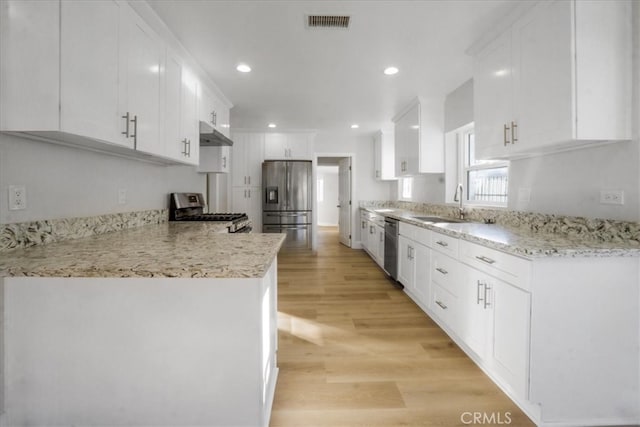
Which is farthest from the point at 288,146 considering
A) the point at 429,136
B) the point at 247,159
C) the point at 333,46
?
the point at 333,46

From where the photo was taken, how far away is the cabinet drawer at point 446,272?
2.19 m

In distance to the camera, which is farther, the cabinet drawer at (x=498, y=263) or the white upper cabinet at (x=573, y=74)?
the white upper cabinet at (x=573, y=74)

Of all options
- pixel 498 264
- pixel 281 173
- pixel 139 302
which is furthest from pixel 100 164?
pixel 281 173

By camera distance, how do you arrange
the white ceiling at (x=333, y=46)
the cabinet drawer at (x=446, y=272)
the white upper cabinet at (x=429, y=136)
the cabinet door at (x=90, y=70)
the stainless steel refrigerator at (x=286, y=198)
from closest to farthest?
the cabinet door at (x=90, y=70) < the white ceiling at (x=333, y=46) < the cabinet drawer at (x=446, y=272) < the white upper cabinet at (x=429, y=136) < the stainless steel refrigerator at (x=286, y=198)

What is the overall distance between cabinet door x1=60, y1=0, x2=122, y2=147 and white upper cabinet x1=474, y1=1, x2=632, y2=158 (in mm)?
2480

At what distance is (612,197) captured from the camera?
1688mm

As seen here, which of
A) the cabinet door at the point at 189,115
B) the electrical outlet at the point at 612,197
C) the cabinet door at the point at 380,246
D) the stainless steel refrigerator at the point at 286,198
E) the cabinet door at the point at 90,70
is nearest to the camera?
A: the cabinet door at the point at 90,70

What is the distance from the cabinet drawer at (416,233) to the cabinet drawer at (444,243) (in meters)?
0.11

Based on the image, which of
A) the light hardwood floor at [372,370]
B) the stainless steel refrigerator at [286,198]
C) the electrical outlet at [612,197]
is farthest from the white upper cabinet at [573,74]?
the stainless steel refrigerator at [286,198]

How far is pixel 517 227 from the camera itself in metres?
2.38

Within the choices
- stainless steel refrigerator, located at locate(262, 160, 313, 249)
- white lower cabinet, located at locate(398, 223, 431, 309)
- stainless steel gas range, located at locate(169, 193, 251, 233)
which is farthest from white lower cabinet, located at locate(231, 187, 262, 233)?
white lower cabinet, located at locate(398, 223, 431, 309)

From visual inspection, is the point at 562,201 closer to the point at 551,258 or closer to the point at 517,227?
the point at 517,227

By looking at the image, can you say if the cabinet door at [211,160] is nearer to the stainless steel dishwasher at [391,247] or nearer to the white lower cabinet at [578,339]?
the stainless steel dishwasher at [391,247]

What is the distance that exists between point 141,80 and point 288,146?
3.84 meters
